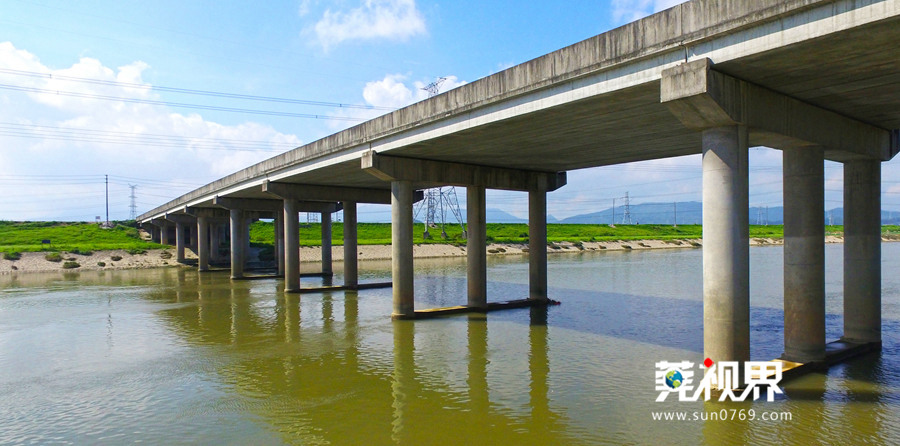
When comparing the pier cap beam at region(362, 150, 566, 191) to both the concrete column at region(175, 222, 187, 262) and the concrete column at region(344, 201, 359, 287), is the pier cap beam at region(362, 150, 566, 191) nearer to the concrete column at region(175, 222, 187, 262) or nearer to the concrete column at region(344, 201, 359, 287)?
the concrete column at region(344, 201, 359, 287)

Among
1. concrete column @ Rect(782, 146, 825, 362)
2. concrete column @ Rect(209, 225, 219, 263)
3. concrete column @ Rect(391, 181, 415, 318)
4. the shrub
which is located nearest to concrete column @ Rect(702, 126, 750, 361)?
concrete column @ Rect(782, 146, 825, 362)

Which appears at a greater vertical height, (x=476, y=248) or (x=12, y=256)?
(x=476, y=248)

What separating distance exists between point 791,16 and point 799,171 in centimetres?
633

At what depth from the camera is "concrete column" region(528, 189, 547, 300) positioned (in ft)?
90.8

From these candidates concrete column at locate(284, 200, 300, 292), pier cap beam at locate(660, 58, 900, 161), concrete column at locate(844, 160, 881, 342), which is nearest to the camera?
pier cap beam at locate(660, 58, 900, 161)

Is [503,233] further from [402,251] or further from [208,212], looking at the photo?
[402,251]

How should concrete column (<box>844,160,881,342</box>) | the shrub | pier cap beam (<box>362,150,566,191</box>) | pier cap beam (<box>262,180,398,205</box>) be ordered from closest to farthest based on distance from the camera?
concrete column (<box>844,160,881,342</box>)
pier cap beam (<box>362,150,566,191</box>)
pier cap beam (<box>262,180,398,205</box>)
the shrub

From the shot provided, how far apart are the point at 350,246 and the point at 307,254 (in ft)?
113

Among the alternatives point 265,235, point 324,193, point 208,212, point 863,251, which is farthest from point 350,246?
point 265,235

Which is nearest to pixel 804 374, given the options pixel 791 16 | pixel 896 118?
pixel 896 118

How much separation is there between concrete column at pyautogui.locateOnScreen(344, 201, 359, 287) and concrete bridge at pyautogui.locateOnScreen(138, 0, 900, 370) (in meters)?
13.3

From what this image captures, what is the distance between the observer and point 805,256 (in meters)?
14.8

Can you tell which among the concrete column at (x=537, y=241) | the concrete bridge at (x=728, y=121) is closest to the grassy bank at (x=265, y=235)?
the concrete column at (x=537, y=241)

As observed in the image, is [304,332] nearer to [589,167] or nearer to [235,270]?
[589,167]
